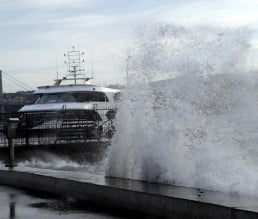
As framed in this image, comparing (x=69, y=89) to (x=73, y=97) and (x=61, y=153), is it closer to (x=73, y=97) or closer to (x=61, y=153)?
(x=73, y=97)

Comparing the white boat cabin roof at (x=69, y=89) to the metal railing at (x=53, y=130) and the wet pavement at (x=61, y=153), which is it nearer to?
the metal railing at (x=53, y=130)

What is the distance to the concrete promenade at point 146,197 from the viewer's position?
6.43 meters

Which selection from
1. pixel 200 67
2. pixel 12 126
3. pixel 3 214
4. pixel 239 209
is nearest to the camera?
pixel 239 209

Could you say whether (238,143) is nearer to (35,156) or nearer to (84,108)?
(35,156)

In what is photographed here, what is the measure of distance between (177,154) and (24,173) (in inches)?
130

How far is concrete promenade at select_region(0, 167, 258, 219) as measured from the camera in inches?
253

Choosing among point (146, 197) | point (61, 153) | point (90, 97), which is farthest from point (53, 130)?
point (146, 197)

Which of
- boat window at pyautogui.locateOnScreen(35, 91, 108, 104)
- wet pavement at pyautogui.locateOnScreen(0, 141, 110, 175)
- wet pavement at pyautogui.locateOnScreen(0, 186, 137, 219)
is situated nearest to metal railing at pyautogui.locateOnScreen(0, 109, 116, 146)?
wet pavement at pyautogui.locateOnScreen(0, 141, 110, 175)

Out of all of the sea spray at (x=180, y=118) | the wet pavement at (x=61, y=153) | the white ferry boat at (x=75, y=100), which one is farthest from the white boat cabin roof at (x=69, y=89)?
the sea spray at (x=180, y=118)

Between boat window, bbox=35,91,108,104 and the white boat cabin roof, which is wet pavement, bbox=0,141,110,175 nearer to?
boat window, bbox=35,91,108,104

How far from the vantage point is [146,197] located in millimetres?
7512

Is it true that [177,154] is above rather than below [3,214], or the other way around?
above

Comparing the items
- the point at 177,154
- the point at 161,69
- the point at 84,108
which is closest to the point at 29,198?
the point at 177,154

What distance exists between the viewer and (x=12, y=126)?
13.7m
